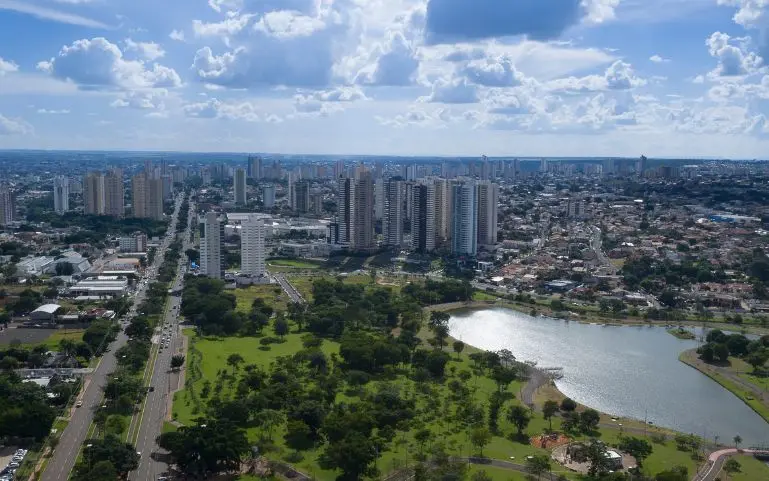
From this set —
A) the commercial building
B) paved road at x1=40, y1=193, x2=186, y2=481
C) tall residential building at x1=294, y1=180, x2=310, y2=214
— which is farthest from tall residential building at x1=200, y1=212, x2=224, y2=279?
tall residential building at x1=294, y1=180, x2=310, y2=214

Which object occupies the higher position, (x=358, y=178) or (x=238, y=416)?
(x=358, y=178)

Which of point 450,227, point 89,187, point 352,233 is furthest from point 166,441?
point 89,187

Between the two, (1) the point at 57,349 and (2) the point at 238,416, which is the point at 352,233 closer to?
(1) the point at 57,349

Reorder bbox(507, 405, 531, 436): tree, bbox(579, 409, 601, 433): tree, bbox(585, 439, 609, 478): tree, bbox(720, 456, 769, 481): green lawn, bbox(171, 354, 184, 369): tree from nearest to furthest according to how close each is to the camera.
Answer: bbox(585, 439, 609, 478): tree < bbox(720, 456, 769, 481): green lawn < bbox(507, 405, 531, 436): tree < bbox(579, 409, 601, 433): tree < bbox(171, 354, 184, 369): tree

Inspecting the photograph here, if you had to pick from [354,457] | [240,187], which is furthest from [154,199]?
[354,457]

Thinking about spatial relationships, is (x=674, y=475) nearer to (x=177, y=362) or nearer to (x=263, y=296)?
(x=177, y=362)

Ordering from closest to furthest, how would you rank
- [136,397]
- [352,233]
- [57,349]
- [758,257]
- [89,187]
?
1. [136,397]
2. [57,349]
3. [758,257]
4. [352,233]
5. [89,187]

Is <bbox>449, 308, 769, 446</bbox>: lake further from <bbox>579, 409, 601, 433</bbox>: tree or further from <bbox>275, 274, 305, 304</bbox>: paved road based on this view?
<bbox>275, 274, 305, 304</bbox>: paved road

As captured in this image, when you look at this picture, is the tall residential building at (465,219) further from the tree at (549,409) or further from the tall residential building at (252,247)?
the tree at (549,409)
